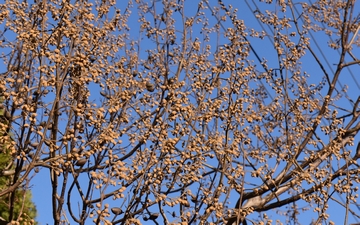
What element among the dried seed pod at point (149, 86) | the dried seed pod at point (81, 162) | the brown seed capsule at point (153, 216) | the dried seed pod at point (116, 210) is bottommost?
the dried seed pod at point (116, 210)

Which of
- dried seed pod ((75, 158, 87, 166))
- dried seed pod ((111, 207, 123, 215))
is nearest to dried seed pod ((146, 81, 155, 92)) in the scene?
dried seed pod ((75, 158, 87, 166))

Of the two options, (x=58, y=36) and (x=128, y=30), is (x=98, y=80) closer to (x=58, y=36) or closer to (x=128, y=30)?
(x=58, y=36)

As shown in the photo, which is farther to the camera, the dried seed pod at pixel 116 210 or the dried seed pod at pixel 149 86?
the dried seed pod at pixel 149 86

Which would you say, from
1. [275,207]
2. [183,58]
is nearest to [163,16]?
[183,58]

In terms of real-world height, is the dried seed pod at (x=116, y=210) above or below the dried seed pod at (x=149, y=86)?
below

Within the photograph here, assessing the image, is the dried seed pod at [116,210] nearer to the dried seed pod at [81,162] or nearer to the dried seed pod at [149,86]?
the dried seed pod at [81,162]

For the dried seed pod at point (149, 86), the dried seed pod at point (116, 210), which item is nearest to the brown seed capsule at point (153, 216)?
the dried seed pod at point (116, 210)

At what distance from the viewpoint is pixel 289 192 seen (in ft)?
24.1

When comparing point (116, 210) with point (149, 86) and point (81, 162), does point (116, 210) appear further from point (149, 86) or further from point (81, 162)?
point (149, 86)

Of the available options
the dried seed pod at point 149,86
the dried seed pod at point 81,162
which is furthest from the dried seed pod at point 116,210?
the dried seed pod at point 149,86

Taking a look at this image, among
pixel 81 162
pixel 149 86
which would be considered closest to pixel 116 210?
pixel 81 162

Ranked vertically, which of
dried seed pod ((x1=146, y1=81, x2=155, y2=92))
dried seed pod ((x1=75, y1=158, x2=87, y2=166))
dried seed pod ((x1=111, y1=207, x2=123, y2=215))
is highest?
dried seed pod ((x1=146, y1=81, x2=155, y2=92))

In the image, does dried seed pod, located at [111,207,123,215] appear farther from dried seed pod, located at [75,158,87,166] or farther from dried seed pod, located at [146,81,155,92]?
dried seed pod, located at [146,81,155,92]

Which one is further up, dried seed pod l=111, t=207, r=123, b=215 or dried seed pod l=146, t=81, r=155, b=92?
dried seed pod l=146, t=81, r=155, b=92
